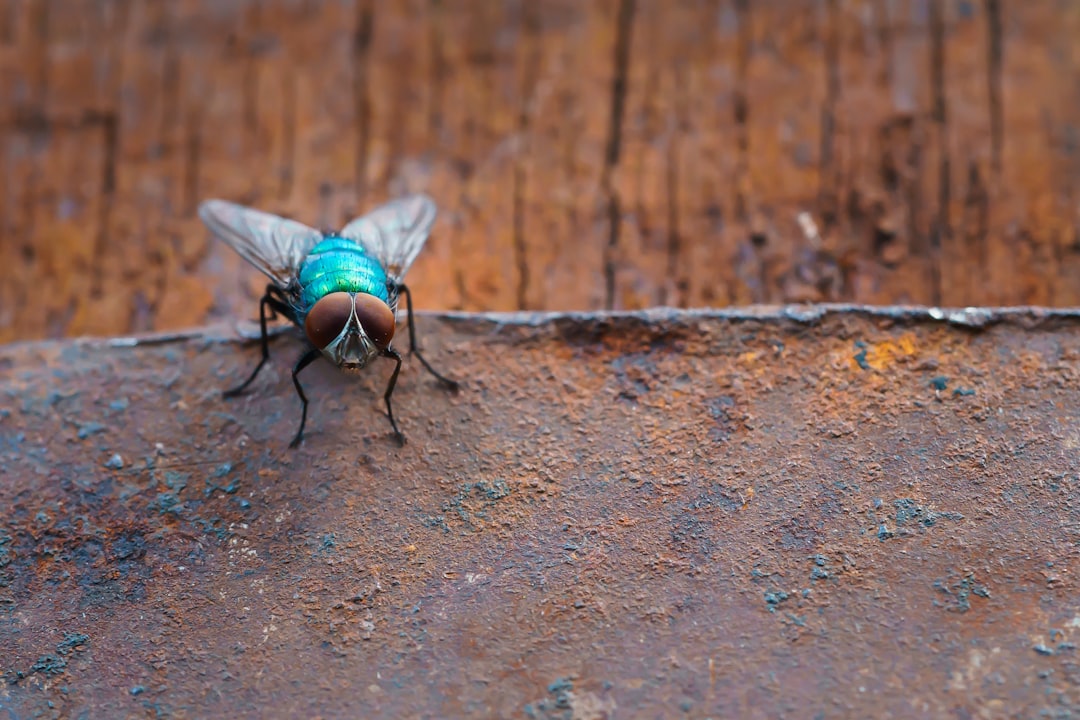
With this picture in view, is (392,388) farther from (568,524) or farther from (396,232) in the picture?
(396,232)

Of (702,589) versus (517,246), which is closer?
(702,589)

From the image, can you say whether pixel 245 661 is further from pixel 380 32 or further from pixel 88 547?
pixel 380 32

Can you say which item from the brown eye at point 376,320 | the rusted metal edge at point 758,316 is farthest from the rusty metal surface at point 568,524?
the brown eye at point 376,320

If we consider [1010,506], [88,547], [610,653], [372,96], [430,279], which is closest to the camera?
[610,653]

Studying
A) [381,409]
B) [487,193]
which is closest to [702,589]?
[381,409]

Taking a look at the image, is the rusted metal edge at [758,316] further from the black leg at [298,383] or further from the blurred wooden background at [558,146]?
the blurred wooden background at [558,146]

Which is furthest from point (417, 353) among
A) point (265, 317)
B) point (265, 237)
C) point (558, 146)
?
point (558, 146)
